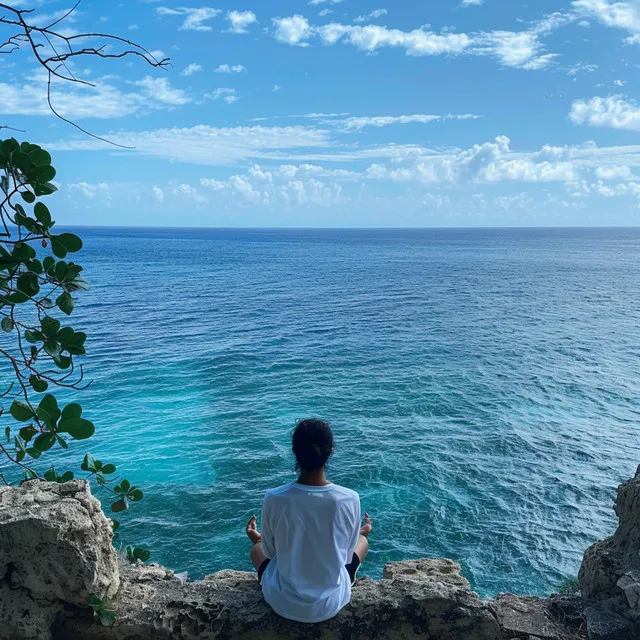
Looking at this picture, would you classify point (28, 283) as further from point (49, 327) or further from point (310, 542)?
point (310, 542)

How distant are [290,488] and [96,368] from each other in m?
26.4

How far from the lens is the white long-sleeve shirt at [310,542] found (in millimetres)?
3850

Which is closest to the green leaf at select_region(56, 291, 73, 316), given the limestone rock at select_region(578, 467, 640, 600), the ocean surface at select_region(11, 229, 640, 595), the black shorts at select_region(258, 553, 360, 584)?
Result: the black shorts at select_region(258, 553, 360, 584)

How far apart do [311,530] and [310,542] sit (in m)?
0.08

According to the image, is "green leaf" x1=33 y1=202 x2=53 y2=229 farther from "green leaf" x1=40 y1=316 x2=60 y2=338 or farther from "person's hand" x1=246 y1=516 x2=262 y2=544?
"person's hand" x1=246 y1=516 x2=262 y2=544

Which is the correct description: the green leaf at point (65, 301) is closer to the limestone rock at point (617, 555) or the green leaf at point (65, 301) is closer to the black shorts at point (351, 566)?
the black shorts at point (351, 566)

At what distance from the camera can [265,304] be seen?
48.1 meters

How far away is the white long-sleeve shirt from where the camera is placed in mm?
3850

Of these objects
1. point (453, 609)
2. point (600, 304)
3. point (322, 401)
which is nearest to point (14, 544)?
point (453, 609)

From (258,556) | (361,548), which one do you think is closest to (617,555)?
(361,548)

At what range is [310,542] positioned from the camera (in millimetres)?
3904

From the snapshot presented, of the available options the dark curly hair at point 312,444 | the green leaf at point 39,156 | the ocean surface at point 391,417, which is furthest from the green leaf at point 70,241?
the ocean surface at point 391,417

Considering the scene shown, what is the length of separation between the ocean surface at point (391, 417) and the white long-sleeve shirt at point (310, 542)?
10.3 m

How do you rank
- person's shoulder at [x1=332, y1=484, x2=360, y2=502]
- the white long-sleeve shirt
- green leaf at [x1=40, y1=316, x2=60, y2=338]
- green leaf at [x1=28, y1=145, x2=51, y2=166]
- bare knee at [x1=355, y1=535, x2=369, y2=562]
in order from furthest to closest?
bare knee at [x1=355, y1=535, x2=369, y2=562], person's shoulder at [x1=332, y1=484, x2=360, y2=502], the white long-sleeve shirt, green leaf at [x1=40, y1=316, x2=60, y2=338], green leaf at [x1=28, y1=145, x2=51, y2=166]
